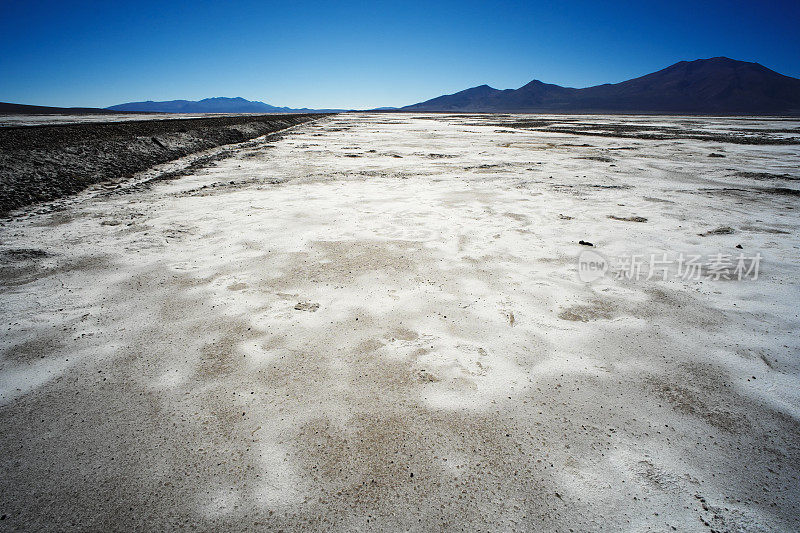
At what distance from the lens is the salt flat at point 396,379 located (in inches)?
56.2

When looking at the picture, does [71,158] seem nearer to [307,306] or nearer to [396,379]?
[307,306]

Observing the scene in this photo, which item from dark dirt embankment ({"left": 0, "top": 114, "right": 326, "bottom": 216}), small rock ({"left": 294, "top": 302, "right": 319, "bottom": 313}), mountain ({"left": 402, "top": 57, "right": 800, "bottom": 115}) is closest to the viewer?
small rock ({"left": 294, "top": 302, "right": 319, "bottom": 313})

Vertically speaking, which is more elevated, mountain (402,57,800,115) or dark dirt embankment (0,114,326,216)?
mountain (402,57,800,115)

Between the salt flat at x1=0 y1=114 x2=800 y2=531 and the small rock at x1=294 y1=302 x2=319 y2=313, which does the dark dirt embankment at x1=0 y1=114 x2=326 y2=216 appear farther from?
the small rock at x1=294 y1=302 x2=319 y2=313

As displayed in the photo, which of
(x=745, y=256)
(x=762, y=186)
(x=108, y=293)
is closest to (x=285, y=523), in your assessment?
(x=108, y=293)

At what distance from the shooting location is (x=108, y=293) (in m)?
2.95

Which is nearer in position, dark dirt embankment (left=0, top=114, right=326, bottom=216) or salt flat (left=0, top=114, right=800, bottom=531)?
salt flat (left=0, top=114, right=800, bottom=531)

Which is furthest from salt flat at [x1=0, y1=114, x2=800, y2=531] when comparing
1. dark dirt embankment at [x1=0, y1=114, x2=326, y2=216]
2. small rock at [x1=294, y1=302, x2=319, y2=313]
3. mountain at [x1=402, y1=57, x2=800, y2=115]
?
mountain at [x1=402, y1=57, x2=800, y2=115]

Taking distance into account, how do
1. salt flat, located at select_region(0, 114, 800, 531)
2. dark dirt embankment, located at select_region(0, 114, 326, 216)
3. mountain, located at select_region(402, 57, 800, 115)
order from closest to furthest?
salt flat, located at select_region(0, 114, 800, 531) → dark dirt embankment, located at select_region(0, 114, 326, 216) → mountain, located at select_region(402, 57, 800, 115)

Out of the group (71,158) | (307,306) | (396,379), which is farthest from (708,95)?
(396,379)

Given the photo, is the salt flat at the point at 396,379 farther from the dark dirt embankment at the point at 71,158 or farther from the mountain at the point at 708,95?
the mountain at the point at 708,95

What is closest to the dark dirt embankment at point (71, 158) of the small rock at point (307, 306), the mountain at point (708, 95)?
the small rock at point (307, 306)

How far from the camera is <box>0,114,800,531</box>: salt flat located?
143cm

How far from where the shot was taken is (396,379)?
6.68 feet
